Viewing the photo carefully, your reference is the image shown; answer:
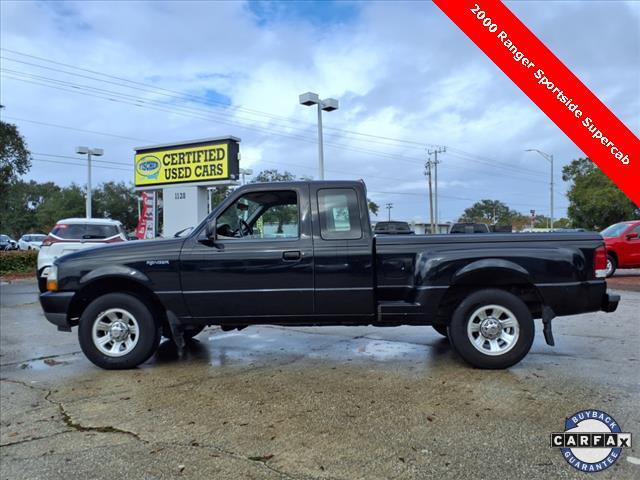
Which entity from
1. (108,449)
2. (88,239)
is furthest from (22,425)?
(88,239)

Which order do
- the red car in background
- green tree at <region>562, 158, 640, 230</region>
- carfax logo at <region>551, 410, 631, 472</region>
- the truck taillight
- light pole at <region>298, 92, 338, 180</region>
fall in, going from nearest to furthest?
1. carfax logo at <region>551, 410, 631, 472</region>
2. the truck taillight
3. the red car in background
4. light pole at <region>298, 92, 338, 180</region>
5. green tree at <region>562, 158, 640, 230</region>

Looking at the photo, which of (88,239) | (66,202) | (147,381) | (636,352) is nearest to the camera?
(147,381)

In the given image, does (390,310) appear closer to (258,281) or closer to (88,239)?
(258,281)

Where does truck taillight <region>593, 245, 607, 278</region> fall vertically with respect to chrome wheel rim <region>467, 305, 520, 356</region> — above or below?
above

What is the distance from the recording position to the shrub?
19906 millimetres

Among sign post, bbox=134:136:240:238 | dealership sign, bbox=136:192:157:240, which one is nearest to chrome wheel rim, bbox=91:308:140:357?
sign post, bbox=134:136:240:238

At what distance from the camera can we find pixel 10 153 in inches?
917

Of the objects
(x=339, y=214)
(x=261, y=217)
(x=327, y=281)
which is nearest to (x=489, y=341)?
(x=327, y=281)

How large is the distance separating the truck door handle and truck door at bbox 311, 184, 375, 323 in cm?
19

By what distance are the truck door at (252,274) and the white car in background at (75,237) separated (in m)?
8.62

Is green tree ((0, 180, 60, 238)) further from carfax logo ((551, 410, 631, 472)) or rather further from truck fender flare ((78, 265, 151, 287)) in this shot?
carfax logo ((551, 410, 631, 472))

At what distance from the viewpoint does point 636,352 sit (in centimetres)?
595

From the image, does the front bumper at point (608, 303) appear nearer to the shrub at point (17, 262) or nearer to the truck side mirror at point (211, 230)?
the truck side mirror at point (211, 230)

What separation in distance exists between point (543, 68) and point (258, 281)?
11.4ft
